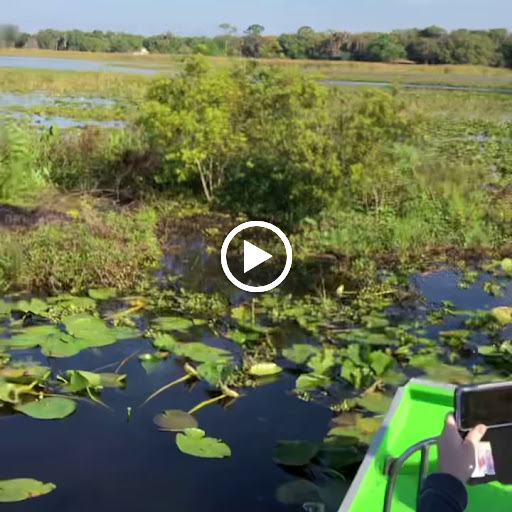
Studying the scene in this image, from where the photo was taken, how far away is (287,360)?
463cm

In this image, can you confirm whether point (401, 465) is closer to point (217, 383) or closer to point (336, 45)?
point (217, 383)

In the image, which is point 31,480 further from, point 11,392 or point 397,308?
point 397,308

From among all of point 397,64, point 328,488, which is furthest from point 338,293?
point 397,64

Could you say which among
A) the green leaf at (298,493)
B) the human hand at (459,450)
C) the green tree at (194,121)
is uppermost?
the green tree at (194,121)

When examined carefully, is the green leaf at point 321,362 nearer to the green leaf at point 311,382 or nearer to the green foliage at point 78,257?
the green leaf at point 311,382

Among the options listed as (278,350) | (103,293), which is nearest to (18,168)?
(103,293)

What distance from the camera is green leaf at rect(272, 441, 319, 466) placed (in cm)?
351

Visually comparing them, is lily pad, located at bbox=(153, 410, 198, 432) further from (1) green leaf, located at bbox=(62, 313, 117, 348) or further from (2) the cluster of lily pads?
(1) green leaf, located at bbox=(62, 313, 117, 348)

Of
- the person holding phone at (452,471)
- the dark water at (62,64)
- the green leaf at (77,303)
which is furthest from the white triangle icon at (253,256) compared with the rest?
the dark water at (62,64)

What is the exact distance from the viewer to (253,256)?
6816 millimetres

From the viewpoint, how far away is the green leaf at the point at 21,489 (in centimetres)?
321

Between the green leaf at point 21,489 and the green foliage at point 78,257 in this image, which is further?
the green foliage at point 78,257

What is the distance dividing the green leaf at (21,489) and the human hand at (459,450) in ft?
7.17

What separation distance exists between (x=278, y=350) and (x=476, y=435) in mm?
3195
